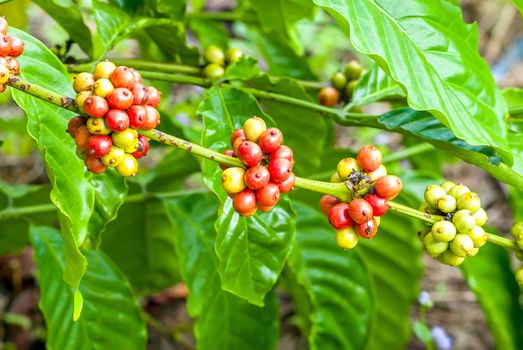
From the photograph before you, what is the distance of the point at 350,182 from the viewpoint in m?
1.01

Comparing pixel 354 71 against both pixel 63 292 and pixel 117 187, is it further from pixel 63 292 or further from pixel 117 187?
pixel 63 292

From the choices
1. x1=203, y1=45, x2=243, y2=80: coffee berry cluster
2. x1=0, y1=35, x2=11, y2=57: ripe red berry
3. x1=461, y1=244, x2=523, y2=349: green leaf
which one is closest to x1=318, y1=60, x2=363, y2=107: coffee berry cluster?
x1=203, y1=45, x2=243, y2=80: coffee berry cluster

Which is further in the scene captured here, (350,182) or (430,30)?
(430,30)

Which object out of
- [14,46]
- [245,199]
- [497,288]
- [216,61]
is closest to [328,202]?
[245,199]

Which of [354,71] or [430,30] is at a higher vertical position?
[430,30]

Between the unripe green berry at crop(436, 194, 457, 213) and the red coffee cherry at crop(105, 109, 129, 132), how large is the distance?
0.52m

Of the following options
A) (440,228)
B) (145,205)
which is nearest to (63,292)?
(145,205)

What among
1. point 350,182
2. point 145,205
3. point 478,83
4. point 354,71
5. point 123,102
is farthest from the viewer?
point 145,205

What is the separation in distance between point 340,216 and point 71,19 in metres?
0.86

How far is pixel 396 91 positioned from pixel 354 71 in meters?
0.20

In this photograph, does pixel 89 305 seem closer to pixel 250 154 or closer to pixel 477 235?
pixel 250 154

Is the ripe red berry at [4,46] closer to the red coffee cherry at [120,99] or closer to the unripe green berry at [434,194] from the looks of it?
the red coffee cherry at [120,99]

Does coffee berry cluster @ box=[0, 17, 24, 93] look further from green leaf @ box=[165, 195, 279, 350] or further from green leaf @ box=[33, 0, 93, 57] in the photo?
green leaf @ box=[165, 195, 279, 350]

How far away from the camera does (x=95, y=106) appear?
882 mm
